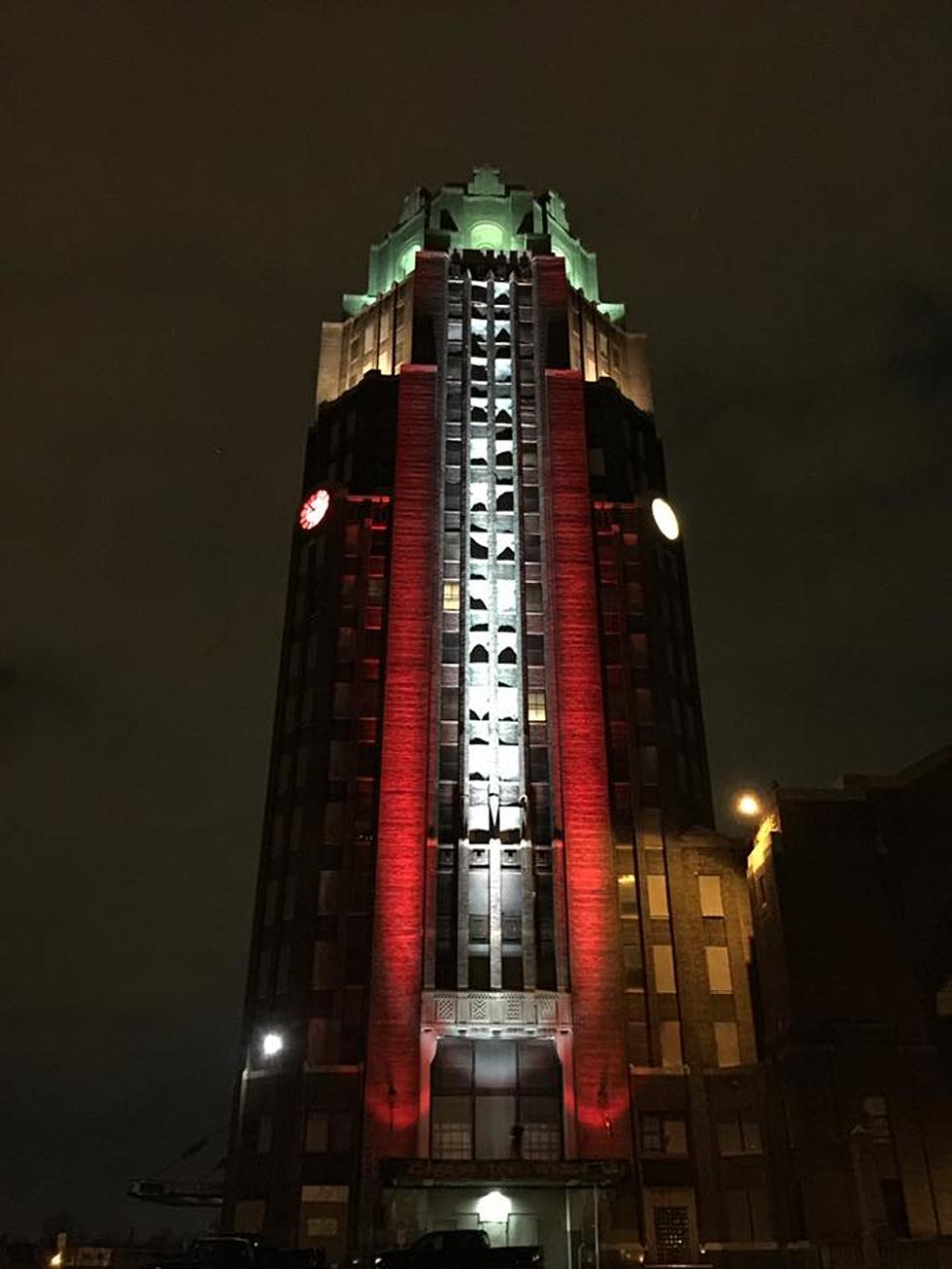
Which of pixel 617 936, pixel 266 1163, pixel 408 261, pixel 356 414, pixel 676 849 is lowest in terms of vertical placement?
pixel 266 1163

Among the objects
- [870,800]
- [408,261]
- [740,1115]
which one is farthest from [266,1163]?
[408,261]

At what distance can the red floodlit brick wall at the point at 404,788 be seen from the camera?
51.7m

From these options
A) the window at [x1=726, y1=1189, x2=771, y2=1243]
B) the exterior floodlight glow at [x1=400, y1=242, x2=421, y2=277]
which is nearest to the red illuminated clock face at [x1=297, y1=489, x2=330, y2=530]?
the exterior floodlight glow at [x1=400, y1=242, x2=421, y2=277]

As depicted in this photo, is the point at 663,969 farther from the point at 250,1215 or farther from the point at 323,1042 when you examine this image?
the point at 250,1215

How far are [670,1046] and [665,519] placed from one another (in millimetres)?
33596

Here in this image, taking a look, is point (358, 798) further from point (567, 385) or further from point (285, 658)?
point (567, 385)

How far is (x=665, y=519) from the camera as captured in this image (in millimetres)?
73750

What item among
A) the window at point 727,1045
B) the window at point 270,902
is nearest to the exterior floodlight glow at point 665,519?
the window at point 727,1045

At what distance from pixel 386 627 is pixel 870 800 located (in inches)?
1068

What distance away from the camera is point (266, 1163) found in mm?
51969

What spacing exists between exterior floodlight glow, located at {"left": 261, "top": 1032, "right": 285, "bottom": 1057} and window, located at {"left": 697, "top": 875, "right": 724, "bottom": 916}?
2197 centimetres

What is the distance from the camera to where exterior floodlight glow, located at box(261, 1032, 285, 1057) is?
51.4 m

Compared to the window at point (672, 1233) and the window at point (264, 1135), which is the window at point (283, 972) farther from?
the window at point (672, 1233)

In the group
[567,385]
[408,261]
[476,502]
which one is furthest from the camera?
[408,261]
